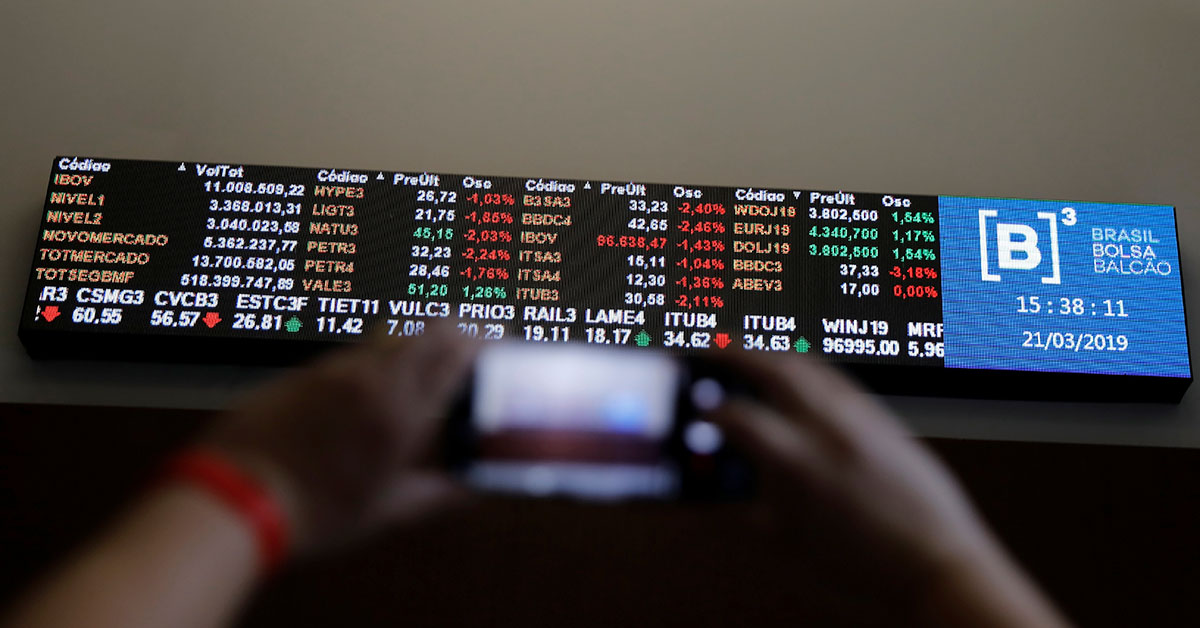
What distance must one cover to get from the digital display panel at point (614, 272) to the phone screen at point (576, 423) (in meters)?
1.09

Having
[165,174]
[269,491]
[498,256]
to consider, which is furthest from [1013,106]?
[269,491]

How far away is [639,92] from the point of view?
Result: 2.26 m

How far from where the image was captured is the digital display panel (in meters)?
1.91

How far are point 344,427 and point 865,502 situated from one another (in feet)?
0.75

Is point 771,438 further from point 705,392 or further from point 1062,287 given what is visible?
point 1062,287

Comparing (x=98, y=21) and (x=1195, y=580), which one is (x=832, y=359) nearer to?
(x=1195, y=580)

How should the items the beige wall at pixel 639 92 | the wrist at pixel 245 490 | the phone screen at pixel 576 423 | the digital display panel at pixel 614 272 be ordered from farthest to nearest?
the beige wall at pixel 639 92 → the digital display panel at pixel 614 272 → the phone screen at pixel 576 423 → the wrist at pixel 245 490

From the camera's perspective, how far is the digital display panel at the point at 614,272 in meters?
1.91

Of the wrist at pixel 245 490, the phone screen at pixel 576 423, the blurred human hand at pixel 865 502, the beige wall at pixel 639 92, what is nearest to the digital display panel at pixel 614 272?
the beige wall at pixel 639 92

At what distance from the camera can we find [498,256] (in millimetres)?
1960

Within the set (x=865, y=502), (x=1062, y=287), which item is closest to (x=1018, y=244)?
(x=1062, y=287)

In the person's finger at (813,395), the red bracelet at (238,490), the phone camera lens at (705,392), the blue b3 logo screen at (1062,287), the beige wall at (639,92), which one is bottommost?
the red bracelet at (238,490)

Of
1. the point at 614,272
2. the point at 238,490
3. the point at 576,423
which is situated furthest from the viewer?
the point at 614,272

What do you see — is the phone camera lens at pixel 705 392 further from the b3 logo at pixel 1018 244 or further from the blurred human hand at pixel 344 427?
the b3 logo at pixel 1018 244
